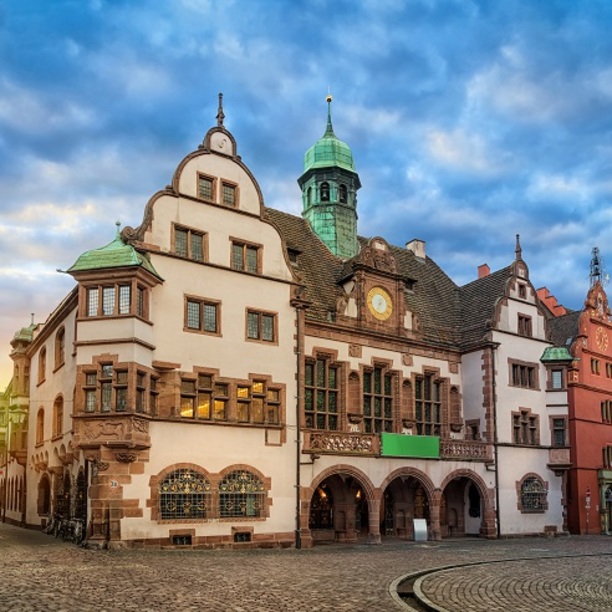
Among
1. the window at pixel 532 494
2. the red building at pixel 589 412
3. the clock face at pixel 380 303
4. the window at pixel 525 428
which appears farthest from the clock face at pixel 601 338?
the clock face at pixel 380 303

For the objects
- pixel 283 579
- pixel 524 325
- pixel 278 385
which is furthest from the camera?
pixel 524 325

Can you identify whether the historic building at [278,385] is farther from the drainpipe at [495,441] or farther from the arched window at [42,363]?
the arched window at [42,363]

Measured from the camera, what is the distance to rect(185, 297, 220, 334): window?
31.1 m

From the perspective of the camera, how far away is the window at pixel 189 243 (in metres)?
31.5

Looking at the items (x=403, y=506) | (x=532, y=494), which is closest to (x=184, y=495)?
(x=403, y=506)

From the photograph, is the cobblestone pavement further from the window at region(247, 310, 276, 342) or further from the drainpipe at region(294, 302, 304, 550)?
the window at region(247, 310, 276, 342)

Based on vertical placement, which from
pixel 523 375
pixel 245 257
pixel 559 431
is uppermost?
pixel 245 257

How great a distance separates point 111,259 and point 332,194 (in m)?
18.7

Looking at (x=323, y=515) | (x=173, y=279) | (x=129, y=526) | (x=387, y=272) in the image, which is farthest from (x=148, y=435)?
(x=387, y=272)

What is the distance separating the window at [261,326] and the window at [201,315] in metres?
1.53

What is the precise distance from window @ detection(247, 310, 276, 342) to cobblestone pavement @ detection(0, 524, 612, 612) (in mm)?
8512

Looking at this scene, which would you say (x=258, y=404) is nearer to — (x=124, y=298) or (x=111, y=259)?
(x=124, y=298)

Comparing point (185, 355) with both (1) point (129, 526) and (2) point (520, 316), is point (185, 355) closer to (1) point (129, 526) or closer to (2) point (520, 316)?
(1) point (129, 526)

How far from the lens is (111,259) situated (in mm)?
28891
